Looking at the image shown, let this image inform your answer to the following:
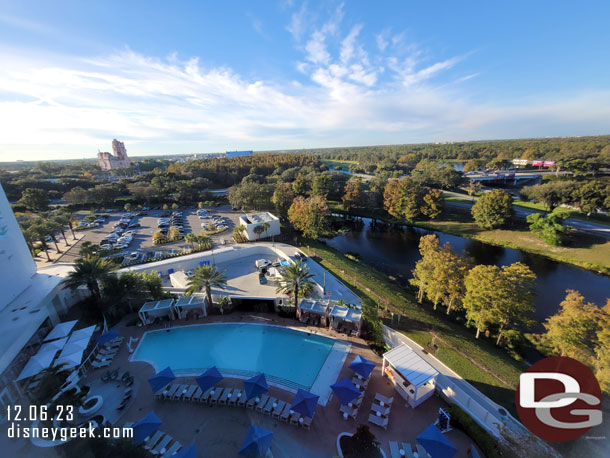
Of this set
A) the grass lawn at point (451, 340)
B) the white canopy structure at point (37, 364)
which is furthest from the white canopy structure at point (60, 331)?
the grass lawn at point (451, 340)

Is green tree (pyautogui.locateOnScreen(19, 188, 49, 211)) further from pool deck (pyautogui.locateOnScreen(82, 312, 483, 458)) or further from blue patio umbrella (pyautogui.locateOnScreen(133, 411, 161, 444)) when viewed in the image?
blue patio umbrella (pyautogui.locateOnScreen(133, 411, 161, 444))

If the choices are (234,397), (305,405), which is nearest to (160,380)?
(234,397)

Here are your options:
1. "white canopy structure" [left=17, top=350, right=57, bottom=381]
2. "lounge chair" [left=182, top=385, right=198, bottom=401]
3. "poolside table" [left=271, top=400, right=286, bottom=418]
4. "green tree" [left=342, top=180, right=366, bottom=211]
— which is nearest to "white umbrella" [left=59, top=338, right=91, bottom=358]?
"white canopy structure" [left=17, top=350, right=57, bottom=381]

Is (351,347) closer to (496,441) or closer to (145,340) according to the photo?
(496,441)

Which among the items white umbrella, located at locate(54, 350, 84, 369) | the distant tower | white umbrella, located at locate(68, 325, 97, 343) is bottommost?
white umbrella, located at locate(54, 350, 84, 369)

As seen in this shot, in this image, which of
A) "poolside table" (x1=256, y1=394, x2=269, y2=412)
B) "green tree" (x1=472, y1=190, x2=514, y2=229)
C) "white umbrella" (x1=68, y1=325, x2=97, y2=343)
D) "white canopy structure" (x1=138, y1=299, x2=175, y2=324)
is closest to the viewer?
"poolside table" (x1=256, y1=394, x2=269, y2=412)

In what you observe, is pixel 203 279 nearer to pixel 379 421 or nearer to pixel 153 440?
pixel 153 440
